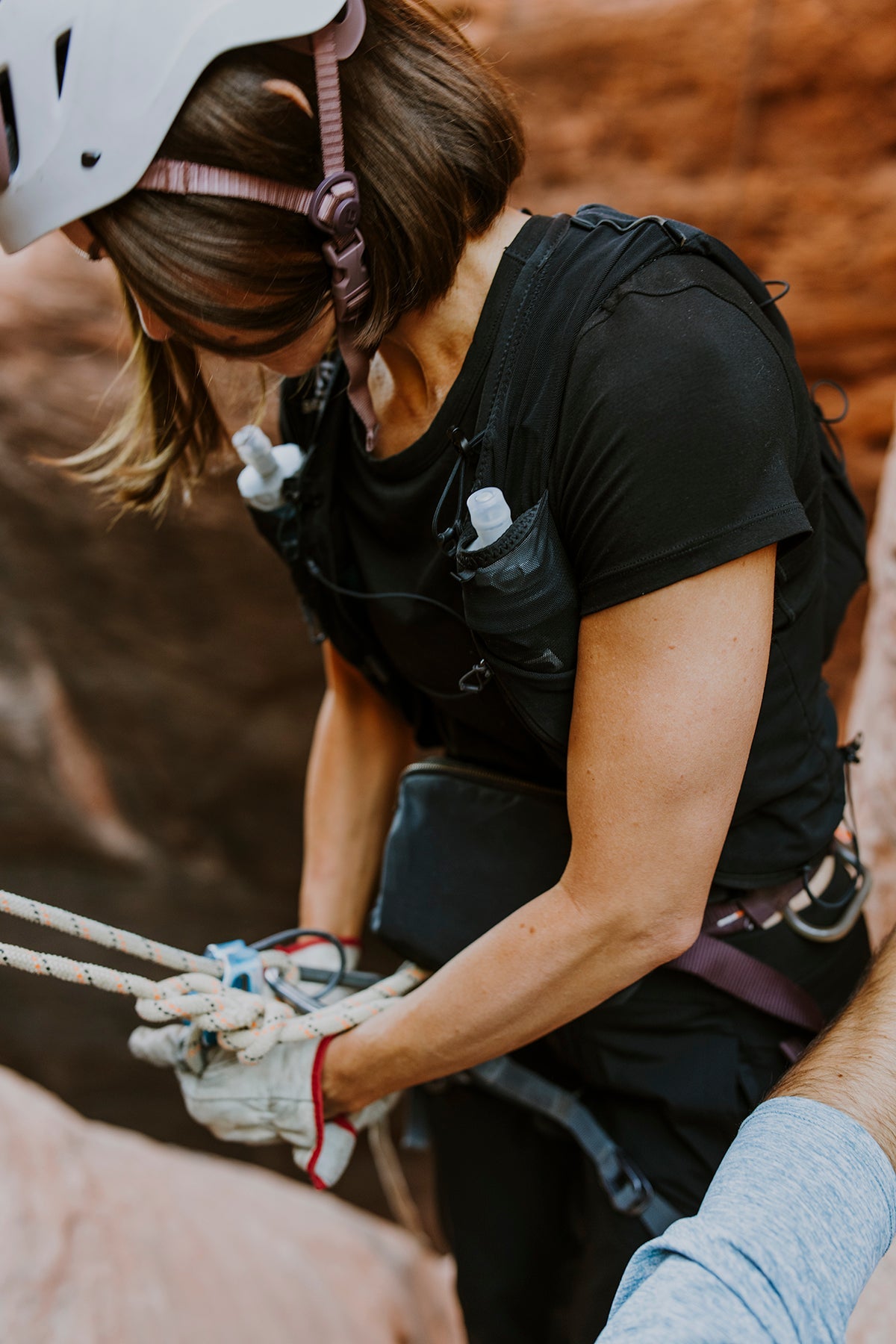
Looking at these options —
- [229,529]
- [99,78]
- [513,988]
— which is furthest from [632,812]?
[229,529]

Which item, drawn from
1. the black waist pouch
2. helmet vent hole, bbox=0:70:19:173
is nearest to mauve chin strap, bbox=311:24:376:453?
helmet vent hole, bbox=0:70:19:173

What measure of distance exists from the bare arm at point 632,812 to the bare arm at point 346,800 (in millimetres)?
414

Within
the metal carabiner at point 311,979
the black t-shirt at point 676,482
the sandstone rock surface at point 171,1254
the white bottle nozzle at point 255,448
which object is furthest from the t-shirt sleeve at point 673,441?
the sandstone rock surface at point 171,1254

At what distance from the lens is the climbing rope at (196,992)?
2.67ft

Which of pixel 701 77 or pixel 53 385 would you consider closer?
pixel 701 77

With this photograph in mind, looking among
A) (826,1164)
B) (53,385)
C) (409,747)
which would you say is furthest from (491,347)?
(53,385)

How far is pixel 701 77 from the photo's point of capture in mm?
1938

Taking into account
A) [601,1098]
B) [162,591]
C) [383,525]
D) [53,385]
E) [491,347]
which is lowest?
[162,591]

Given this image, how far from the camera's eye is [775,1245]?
54 cm

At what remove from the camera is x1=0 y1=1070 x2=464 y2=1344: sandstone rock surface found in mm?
1271

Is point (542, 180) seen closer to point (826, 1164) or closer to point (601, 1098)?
point (601, 1098)

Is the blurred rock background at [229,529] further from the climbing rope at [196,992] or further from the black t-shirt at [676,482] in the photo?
the climbing rope at [196,992]

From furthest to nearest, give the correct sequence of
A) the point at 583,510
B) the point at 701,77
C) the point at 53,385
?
the point at 53,385
the point at 701,77
the point at 583,510

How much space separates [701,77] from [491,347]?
150cm
